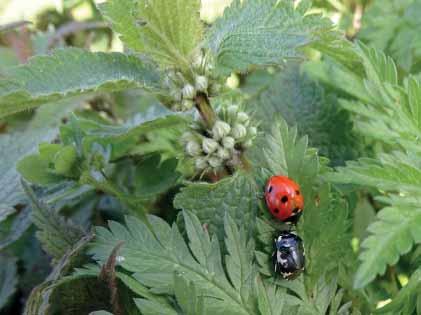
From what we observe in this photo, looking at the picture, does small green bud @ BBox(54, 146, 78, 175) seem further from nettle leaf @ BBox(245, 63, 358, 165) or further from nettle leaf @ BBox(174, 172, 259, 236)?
nettle leaf @ BBox(245, 63, 358, 165)

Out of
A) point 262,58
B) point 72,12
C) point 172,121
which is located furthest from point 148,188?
point 72,12

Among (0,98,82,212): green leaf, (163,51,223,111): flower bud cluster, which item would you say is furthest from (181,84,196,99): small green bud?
(0,98,82,212): green leaf

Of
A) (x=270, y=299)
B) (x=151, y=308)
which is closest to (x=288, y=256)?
(x=270, y=299)

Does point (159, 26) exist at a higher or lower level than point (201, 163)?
higher

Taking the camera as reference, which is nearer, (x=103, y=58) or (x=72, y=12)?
(x=103, y=58)

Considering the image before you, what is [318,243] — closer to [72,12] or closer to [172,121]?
[172,121]

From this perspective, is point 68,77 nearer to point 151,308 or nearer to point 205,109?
point 205,109

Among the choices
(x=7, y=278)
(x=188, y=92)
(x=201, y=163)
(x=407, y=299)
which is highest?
(x=188, y=92)
